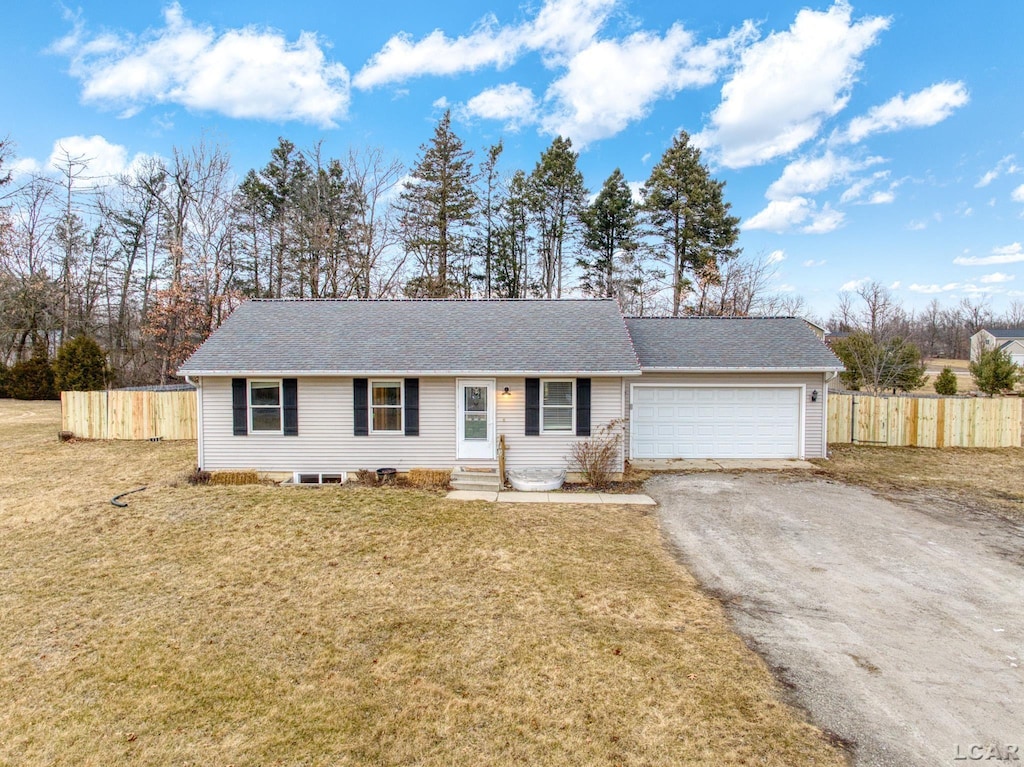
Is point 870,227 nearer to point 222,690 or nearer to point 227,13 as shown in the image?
point 227,13

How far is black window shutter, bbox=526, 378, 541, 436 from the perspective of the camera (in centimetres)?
1127

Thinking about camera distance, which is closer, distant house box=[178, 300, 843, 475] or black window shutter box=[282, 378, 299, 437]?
distant house box=[178, 300, 843, 475]

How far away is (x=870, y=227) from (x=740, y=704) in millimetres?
25185

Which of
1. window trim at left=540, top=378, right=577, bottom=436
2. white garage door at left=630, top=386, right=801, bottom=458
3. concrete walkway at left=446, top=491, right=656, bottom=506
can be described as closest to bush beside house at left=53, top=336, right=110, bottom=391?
concrete walkway at left=446, top=491, right=656, bottom=506

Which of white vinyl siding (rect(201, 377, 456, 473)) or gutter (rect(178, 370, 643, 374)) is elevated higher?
gutter (rect(178, 370, 643, 374))

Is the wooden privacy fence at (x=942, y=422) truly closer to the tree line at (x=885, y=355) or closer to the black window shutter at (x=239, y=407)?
the tree line at (x=885, y=355)

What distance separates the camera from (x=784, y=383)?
1297cm

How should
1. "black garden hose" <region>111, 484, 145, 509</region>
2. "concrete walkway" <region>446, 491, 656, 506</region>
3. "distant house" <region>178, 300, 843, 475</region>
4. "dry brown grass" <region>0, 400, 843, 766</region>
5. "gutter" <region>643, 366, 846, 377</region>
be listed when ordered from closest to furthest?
1. "dry brown grass" <region>0, 400, 843, 766</region>
2. "black garden hose" <region>111, 484, 145, 509</region>
3. "concrete walkway" <region>446, 491, 656, 506</region>
4. "distant house" <region>178, 300, 843, 475</region>
5. "gutter" <region>643, 366, 846, 377</region>

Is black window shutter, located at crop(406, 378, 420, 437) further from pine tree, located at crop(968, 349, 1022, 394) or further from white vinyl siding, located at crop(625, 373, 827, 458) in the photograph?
pine tree, located at crop(968, 349, 1022, 394)

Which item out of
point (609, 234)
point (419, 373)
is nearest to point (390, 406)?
point (419, 373)

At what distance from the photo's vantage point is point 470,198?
25516 millimetres

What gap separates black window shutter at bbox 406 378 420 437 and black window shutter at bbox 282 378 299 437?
2440mm

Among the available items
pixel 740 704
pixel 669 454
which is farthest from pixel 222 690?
pixel 669 454

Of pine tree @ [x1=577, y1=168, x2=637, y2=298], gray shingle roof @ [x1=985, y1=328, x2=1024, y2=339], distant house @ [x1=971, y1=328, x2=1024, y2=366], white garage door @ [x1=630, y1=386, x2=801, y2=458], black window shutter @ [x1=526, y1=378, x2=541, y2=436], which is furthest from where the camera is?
gray shingle roof @ [x1=985, y1=328, x2=1024, y2=339]
